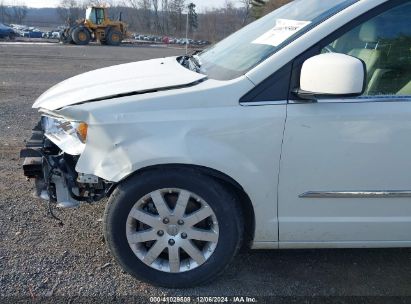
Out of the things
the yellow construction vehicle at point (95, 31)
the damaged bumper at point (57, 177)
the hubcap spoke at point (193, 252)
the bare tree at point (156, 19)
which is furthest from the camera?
the bare tree at point (156, 19)

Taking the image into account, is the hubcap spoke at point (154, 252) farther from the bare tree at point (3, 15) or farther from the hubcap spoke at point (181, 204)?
the bare tree at point (3, 15)

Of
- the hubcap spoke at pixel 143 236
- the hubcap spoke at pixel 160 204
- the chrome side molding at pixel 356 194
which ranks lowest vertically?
the hubcap spoke at pixel 143 236

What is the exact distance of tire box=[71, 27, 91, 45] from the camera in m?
33.3

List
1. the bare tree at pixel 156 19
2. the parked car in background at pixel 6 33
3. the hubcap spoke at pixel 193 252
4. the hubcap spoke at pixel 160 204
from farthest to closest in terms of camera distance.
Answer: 1. the bare tree at pixel 156 19
2. the parked car in background at pixel 6 33
3. the hubcap spoke at pixel 193 252
4. the hubcap spoke at pixel 160 204

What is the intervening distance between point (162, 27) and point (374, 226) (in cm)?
7791

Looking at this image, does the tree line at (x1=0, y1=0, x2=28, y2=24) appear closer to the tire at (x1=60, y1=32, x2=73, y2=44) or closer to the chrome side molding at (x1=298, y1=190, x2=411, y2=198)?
the tire at (x1=60, y1=32, x2=73, y2=44)

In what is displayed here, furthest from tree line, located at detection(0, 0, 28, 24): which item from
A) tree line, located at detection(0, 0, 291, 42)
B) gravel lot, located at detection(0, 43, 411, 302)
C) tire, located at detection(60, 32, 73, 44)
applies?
gravel lot, located at detection(0, 43, 411, 302)

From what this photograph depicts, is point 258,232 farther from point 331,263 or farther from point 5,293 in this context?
point 5,293

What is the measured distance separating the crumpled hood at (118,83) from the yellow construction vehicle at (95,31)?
107ft

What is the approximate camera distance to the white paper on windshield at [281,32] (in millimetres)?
2727

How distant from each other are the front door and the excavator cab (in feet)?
113

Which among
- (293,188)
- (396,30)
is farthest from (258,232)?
(396,30)

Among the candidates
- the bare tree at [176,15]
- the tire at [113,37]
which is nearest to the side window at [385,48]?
the tire at [113,37]

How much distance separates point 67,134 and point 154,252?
0.95m
